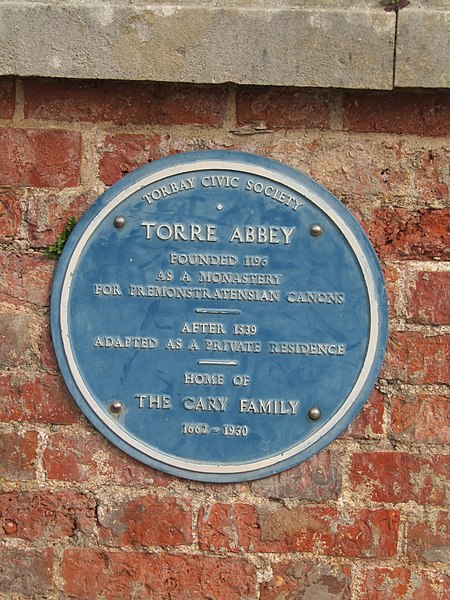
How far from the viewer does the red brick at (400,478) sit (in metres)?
2.14

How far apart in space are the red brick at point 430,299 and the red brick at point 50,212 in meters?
0.94

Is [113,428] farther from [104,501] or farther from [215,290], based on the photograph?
[215,290]

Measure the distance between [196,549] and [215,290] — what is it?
28.3 inches

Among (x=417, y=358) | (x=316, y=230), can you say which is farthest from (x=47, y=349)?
(x=417, y=358)

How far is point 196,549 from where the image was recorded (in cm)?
217

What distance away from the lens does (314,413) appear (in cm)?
212

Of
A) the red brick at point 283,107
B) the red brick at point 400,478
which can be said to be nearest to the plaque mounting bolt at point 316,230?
the red brick at point 283,107

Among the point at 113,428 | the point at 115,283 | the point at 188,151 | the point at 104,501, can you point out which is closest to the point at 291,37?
the point at 188,151

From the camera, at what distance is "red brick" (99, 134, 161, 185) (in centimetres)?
215

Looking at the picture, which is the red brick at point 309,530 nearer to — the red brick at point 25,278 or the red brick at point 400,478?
the red brick at point 400,478

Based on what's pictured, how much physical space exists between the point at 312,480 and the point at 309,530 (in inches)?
5.4

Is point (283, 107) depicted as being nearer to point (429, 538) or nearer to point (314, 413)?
point (314, 413)

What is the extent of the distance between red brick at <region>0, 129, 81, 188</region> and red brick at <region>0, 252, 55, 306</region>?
0.21 m

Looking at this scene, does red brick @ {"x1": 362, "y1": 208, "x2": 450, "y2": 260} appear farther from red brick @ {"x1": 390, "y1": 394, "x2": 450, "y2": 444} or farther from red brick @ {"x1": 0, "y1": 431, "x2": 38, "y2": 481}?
red brick @ {"x1": 0, "y1": 431, "x2": 38, "y2": 481}
